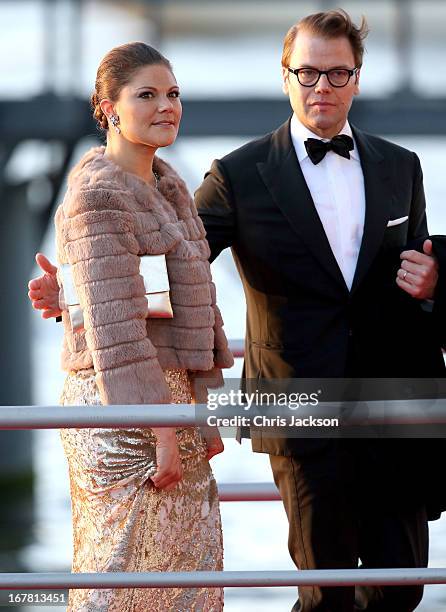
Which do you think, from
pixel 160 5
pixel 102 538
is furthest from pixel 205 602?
pixel 160 5

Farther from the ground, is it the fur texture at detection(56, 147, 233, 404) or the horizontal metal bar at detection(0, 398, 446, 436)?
the fur texture at detection(56, 147, 233, 404)

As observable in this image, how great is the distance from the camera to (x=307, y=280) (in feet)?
10.7

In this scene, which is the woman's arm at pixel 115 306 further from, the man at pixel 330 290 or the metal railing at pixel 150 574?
the man at pixel 330 290

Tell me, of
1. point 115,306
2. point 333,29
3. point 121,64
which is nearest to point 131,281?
point 115,306

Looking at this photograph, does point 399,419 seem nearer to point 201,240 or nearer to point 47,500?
point 201,240

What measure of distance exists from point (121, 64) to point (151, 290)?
1.61 feet

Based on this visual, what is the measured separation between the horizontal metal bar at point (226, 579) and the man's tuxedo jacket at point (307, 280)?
0.57m

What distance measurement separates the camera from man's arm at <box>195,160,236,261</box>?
3346 mm

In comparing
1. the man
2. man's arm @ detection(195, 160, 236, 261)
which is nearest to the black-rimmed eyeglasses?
the man

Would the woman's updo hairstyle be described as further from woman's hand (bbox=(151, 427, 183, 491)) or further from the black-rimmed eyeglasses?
woman's hand (bbox=(151, 427, 183, 491))

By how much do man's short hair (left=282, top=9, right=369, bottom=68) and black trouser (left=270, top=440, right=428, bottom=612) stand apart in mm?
926

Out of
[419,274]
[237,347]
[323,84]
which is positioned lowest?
[419,274]

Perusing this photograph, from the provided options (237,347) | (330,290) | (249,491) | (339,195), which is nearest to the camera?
(330,290)

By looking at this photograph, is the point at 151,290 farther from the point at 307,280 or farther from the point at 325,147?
the point at 325,147
